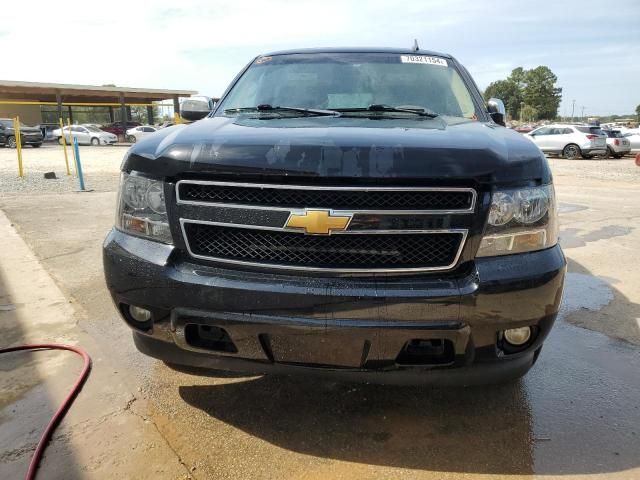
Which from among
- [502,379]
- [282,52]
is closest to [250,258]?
[502,379]

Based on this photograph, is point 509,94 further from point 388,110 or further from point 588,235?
point 388,110

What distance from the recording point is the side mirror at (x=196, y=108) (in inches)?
145

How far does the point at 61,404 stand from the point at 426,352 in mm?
1866

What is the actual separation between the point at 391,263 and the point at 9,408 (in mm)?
2078

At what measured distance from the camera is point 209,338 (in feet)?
7.10

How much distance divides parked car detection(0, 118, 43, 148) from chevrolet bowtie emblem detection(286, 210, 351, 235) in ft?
102

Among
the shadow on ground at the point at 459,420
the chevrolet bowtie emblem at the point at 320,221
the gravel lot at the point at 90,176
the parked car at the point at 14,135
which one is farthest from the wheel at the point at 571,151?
the parked car at the point at 14,135

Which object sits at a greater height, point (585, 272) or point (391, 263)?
point (391, 263)

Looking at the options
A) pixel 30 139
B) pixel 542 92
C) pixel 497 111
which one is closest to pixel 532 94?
pixel 542 92

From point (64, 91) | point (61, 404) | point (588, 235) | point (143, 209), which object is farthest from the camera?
point (64, 91)

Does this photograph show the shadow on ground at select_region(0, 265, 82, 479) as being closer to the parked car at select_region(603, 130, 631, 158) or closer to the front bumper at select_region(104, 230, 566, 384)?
the front bumper at select_region(104, 230, 566, 384)

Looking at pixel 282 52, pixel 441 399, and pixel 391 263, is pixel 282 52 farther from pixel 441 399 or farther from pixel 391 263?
pixel 441 399

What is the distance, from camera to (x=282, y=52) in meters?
3.91

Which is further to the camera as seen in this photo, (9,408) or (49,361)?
(49,361)
